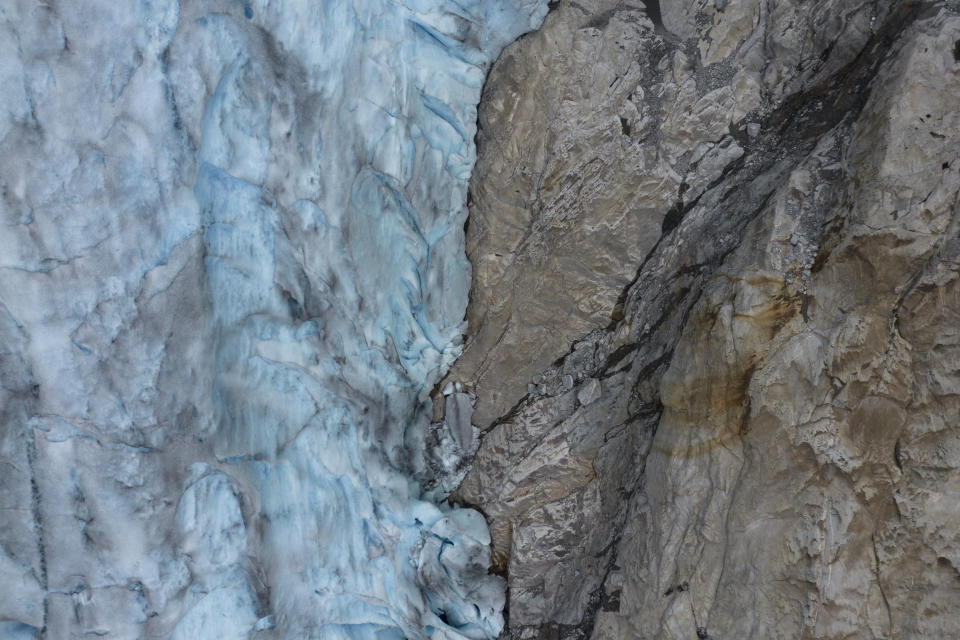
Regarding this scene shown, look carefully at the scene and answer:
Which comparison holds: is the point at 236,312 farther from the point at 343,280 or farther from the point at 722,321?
the point at 722,321

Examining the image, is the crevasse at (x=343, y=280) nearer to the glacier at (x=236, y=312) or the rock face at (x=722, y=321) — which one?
the glacier at (x=236, y=312)

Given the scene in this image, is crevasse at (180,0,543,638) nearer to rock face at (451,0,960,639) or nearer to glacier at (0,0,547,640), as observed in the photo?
glacier at (0,0,547,640)

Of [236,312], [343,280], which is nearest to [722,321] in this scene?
[343,280]

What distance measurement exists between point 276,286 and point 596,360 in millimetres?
1364

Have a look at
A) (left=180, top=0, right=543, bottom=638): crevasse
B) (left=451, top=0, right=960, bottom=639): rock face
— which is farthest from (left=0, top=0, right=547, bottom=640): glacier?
(left=451, top=0, right=960, bottom=639): rock face

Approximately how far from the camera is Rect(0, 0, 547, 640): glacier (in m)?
2.33

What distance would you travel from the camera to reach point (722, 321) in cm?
223

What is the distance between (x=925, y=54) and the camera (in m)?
1.94

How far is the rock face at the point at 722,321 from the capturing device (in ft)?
6.28

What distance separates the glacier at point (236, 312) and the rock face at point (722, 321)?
10.4 inches

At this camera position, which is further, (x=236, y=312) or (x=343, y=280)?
(x=343, y=280)

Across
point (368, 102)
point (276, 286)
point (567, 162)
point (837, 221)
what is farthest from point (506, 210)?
point (837, 221)

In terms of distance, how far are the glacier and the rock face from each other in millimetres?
264

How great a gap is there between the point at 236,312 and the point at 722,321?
71.3 inches
